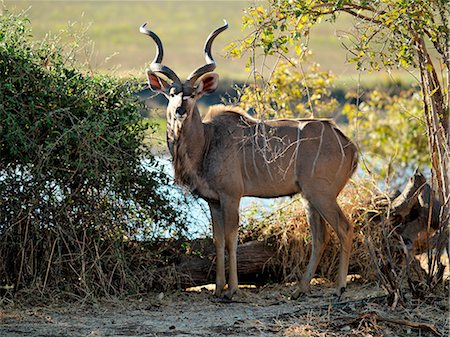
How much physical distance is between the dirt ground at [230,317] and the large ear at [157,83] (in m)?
1.65

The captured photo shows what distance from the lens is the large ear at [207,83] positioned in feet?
24.1

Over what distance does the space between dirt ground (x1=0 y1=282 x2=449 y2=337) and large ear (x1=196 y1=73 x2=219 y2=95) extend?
1665 mm

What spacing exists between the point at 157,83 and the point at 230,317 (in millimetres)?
2049

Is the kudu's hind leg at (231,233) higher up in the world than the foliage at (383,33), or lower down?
lower down

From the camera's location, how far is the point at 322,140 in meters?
7.50

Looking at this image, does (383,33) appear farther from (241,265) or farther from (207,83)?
(241,265)

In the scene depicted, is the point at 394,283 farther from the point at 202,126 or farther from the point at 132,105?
the point at 132,105

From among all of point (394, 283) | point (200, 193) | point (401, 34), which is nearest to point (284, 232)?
point (200, 193)

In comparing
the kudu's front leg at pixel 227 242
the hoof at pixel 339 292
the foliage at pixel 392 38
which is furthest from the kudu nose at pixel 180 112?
the hoof at pixel 339 292

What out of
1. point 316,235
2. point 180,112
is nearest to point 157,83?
point 180,112

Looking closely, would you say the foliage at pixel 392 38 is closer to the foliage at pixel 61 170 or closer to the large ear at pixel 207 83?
the large ear at pixel 207 83

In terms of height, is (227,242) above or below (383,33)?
below

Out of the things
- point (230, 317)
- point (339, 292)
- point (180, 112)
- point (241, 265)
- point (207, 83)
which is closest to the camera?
point (230, 317)

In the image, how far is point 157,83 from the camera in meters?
7.48
